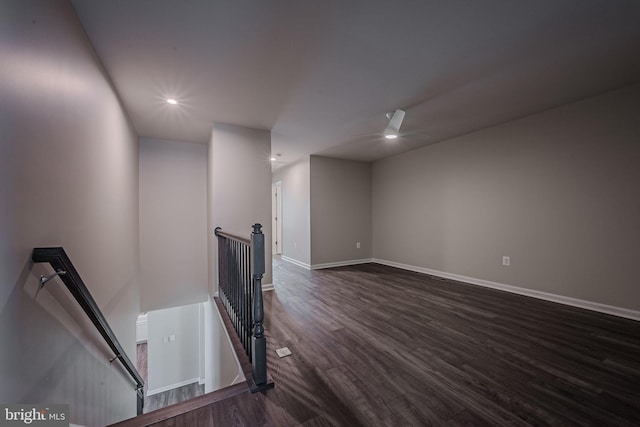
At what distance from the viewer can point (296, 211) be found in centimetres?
543

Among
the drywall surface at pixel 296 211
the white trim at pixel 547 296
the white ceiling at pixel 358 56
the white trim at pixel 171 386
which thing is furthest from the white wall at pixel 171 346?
the white trim at pixel 547 296

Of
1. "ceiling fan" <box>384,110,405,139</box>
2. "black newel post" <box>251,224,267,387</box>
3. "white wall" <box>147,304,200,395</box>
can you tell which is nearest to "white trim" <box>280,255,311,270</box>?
"white wall" <box>147,304,200,395</box>

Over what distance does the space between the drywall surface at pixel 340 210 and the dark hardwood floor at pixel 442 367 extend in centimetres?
208

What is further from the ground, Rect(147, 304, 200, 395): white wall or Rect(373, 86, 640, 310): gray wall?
Rect(373, 86, 640, 310): gray wall

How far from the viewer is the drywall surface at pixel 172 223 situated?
3.92 m

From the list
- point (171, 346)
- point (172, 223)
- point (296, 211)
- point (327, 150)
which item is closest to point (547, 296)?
point (327, 150)

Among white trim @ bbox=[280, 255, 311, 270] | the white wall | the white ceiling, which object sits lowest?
the white wall

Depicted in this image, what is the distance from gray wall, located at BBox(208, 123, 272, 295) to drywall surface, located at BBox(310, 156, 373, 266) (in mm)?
1510

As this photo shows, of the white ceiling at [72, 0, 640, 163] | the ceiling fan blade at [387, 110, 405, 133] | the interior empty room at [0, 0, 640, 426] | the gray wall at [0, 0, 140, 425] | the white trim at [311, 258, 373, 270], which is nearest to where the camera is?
the gray wall at [0, 0, 140, 425]

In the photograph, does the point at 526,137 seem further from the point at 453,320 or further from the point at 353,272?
the point at 353,272

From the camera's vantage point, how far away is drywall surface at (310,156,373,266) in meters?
4.98

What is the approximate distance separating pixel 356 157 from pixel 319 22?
3.63 meters

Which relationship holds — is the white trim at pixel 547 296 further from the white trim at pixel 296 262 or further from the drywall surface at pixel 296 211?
the drywall surface at pixel 296 211

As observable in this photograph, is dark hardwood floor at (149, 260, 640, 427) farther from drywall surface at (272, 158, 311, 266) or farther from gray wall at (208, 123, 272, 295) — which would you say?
drywall surface at (272, 158, 311, 266)
